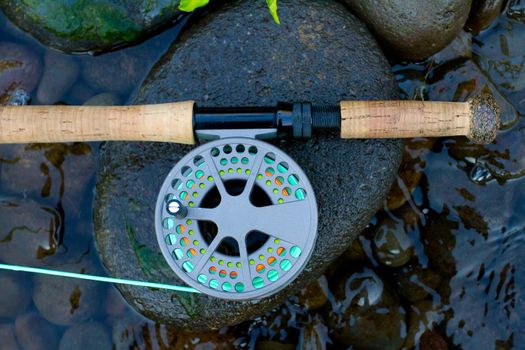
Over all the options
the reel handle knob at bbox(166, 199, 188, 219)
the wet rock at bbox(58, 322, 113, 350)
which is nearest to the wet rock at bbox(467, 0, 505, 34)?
the reel handle knob at bbox(166, 199, 188, 219)

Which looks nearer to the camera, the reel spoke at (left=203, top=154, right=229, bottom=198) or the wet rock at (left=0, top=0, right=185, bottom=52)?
the reel spoke at (left=203, top=154, right=229, bottom=198)

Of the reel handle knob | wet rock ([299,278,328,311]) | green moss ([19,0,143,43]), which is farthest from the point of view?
wet rock ([299,278,328,311])

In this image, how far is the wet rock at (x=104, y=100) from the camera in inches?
139

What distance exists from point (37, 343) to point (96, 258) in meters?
0.63

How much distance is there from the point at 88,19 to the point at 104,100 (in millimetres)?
529

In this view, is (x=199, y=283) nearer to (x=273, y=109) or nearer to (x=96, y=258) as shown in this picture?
(x=273, y=109)

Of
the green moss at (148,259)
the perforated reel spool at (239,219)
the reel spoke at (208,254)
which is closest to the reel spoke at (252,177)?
the perforated reel spool at (239,219)

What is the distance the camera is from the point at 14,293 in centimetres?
352

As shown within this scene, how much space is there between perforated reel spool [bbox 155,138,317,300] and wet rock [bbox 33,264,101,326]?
1171 millimetres

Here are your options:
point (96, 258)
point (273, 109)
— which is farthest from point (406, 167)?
point (96, 258)

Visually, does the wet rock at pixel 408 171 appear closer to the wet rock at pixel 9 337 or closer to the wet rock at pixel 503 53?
the wet rock at pixel 503 53

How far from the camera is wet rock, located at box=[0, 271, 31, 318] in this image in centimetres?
352

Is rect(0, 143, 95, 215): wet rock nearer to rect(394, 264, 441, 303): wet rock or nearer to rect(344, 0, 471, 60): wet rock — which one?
rect(344, 0, 471, 60): wet rock

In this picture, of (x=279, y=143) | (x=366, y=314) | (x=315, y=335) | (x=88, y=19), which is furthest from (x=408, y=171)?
(x=88, y=19)
